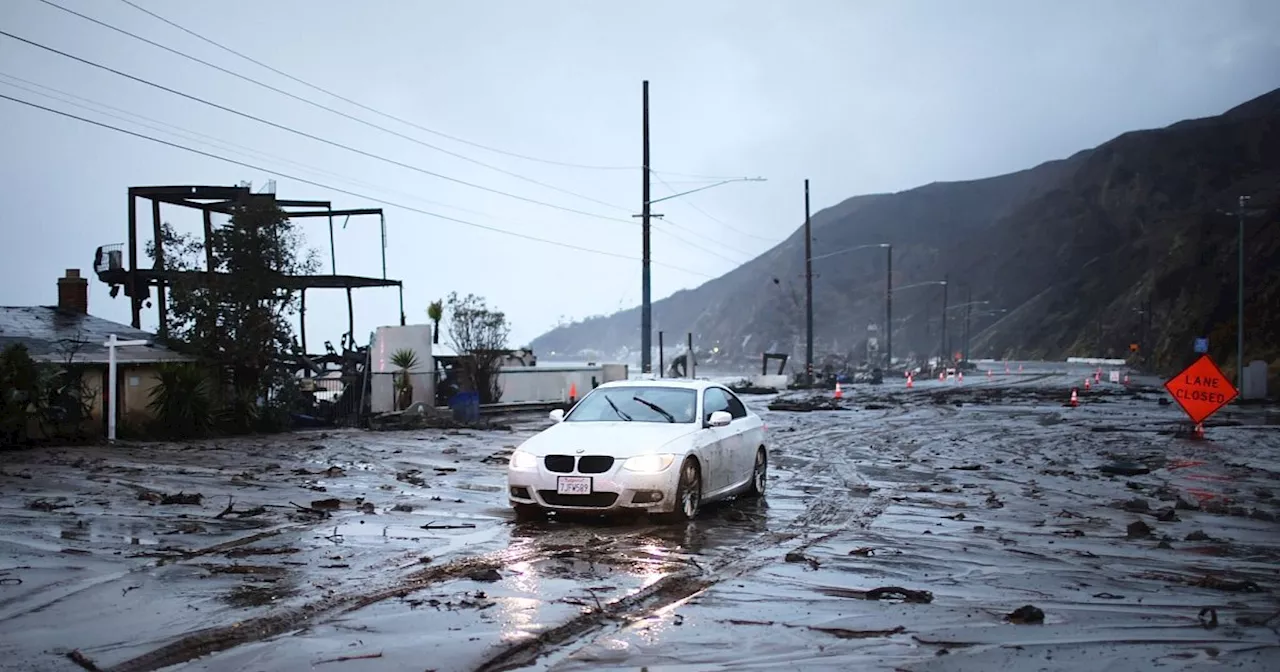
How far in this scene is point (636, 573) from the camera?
8.51 metres

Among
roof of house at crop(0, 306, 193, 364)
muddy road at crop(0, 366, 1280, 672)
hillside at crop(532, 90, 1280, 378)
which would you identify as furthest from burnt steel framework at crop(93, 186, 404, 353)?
hillside at crop(532, 90, 1280, 378)

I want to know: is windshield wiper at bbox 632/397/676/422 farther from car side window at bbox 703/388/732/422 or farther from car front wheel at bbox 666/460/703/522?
car front wheel at bbox 666/460/703/522

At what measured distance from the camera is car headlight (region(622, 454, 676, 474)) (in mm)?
10891

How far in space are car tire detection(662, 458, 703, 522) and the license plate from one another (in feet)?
2.94

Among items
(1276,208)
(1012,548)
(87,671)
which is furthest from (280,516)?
(1276,208)

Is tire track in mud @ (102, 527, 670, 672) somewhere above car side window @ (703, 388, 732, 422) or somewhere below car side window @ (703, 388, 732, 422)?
below

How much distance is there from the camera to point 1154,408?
36344mm

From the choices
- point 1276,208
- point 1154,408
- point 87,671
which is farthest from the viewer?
point 1276,208

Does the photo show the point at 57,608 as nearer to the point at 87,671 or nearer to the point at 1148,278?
the point at 87,671

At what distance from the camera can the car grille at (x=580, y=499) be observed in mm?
10852

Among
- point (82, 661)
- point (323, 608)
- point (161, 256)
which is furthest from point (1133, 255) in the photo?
point (82, 661)


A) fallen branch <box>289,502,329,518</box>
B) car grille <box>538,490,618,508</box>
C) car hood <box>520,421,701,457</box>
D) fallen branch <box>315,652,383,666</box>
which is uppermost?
car hood <box>520,421,701,457</box>

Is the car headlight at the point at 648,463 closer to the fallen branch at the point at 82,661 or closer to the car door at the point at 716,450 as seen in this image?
the car door at the point at 716,450

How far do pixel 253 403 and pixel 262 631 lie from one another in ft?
71.0
